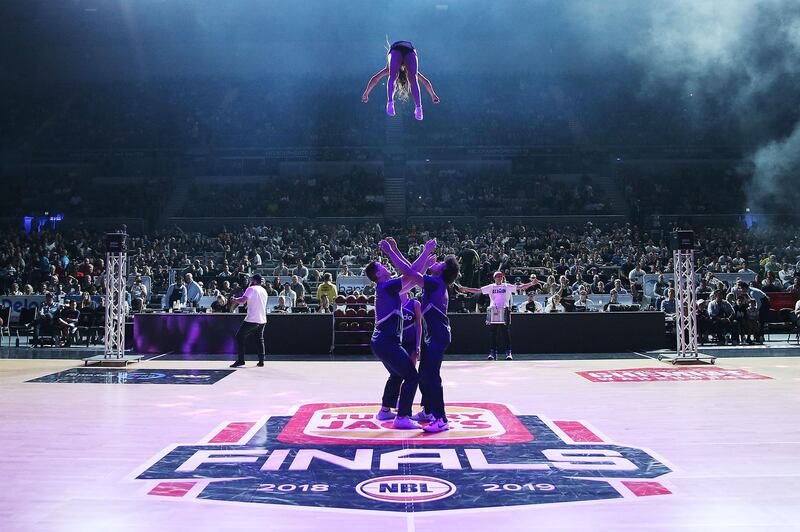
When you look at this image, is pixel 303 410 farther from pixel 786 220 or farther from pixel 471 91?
pixel 471 91

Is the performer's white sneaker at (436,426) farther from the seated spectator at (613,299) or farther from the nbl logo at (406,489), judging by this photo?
the seated spectator at (613,299)

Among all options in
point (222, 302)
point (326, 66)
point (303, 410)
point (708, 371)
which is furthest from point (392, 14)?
point (303, 410)

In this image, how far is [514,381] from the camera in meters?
10.9

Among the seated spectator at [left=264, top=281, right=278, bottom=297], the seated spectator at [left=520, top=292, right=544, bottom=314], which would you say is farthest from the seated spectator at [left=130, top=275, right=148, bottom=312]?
the seated spectator at [left=520, top=292, right=544, bottom=314]

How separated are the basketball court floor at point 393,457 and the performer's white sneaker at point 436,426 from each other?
0.31ft

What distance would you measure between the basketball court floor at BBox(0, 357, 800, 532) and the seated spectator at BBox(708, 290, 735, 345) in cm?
535

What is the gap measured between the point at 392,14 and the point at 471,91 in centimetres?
525

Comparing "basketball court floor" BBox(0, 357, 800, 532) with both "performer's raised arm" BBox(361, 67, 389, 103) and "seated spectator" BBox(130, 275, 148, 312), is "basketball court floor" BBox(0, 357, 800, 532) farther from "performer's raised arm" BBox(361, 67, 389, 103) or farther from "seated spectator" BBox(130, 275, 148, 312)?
"seated spectator" BBox(130, 275, 148, 312)

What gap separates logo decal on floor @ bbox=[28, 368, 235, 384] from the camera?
10820 millimetres

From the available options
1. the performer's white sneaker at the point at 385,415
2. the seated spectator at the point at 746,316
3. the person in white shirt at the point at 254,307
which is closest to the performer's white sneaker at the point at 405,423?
the performer's white sneaker at the point at 385,415

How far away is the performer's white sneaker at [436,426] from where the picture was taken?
22.6 feet

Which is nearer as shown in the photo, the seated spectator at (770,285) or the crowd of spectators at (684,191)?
the seated spectator at (770,285)

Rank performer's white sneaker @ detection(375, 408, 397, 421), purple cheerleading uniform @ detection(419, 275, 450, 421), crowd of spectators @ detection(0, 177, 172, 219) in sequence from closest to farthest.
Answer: purple cheerleading uniform @ detection(419, 275, 450, 421) → performer's white sneaker @ detection(375, 408, 397, 421) → crowd of spectators @ detection(0, 177, 172, 219)

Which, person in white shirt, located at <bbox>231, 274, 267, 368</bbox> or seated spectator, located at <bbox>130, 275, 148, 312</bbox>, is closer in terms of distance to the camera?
person in white shirt, located at <bbox>231, 274, 267, 368</bbox>
